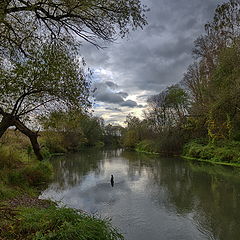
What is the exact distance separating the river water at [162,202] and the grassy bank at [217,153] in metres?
5.21

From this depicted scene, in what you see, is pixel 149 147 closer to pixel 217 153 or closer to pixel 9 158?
pixel 217 153

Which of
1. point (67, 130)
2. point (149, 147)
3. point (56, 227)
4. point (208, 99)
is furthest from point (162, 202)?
point (149, 147)

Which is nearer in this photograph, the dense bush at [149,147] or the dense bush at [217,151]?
the dense bush at [217,151]

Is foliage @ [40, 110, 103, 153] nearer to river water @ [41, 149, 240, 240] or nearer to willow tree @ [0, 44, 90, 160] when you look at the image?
willow tree @ [0, 44, 90, 160]

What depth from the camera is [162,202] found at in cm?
1182

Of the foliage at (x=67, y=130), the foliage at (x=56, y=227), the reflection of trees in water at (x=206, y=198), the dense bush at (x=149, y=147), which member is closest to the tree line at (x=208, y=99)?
the dense bush at (x=149, y=147)

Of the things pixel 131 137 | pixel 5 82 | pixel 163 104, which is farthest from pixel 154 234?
pixel 131 137

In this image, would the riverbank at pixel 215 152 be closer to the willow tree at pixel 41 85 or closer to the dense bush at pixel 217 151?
the dense bush at pixel 217 151

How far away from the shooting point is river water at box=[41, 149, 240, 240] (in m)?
8.28

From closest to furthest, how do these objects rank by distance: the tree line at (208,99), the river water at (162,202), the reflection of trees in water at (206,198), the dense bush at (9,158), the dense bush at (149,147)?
the river water at (162,202) → the reflection of trees in water at (206,198) → the dense bush at (9,158) → the tree line at (208,99) → the dense bush at (149,147)

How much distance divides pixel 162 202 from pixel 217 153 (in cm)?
1594

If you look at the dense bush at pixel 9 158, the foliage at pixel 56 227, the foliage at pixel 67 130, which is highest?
the foliage at pixel 67 130

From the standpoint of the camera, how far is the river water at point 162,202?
828cm

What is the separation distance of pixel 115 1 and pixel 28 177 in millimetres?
11881
